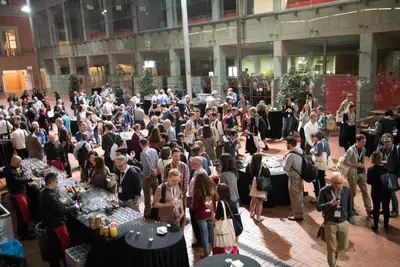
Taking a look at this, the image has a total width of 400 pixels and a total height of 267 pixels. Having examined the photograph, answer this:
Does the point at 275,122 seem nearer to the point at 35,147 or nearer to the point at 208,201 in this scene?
the point at 35,147

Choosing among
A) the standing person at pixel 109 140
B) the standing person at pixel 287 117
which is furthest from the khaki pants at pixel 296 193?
the standing person at pixel 287 117

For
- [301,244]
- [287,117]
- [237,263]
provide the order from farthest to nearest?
[287,117] < [301,244] < [237,263]

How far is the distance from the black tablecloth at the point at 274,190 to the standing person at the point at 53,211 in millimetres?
3758

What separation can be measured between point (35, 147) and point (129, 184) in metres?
4.83

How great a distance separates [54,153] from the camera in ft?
27.8

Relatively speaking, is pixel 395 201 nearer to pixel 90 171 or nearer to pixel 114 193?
pixel 114 193

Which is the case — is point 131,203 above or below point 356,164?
below

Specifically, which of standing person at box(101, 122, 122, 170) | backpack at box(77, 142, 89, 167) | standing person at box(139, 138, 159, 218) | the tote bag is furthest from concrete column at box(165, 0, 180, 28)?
the tote bag

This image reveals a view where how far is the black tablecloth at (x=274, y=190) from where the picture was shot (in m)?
7.47

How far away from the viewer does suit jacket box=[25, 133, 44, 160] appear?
9367 mm

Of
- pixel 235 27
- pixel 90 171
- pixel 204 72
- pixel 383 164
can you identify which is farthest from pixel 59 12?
pixel 383 164

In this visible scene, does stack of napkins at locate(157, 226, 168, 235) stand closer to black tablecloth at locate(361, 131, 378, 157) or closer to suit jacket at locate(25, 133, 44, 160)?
suit jacket at locate(25, 133, 44, 160)

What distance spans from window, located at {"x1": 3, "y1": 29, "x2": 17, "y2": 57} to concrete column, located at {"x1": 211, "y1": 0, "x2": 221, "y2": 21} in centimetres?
2797

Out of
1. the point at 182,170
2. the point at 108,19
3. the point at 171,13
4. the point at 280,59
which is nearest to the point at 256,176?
the point at 182,170
